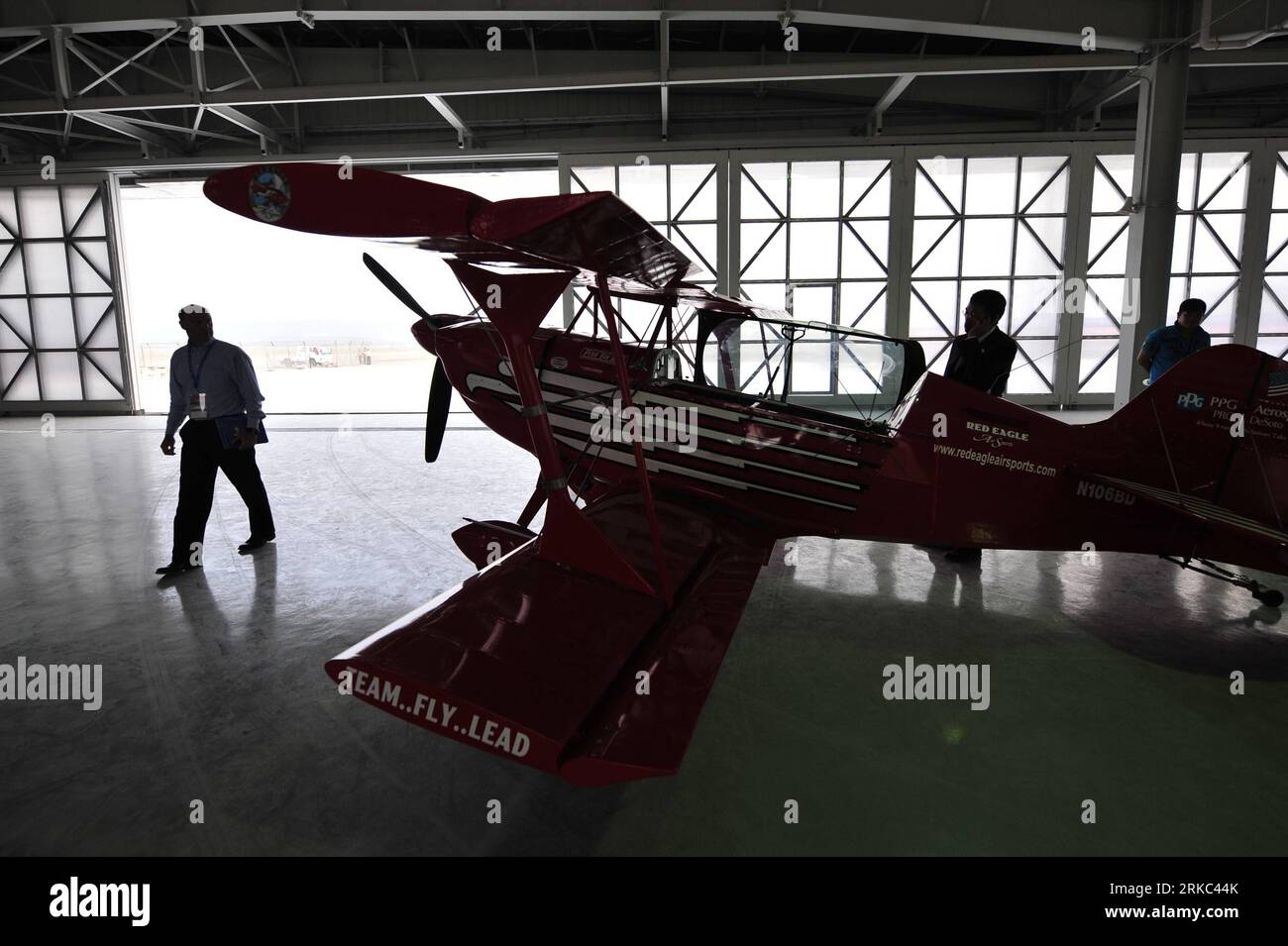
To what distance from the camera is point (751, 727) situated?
131 inches

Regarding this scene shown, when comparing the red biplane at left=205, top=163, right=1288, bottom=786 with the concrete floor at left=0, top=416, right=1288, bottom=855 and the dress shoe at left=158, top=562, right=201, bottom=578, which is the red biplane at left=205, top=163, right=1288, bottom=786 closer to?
the concrete floor at left=0, top=416, right=1288, bottom=855

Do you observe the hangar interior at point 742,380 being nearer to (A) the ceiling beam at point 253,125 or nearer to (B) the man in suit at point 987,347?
(A) the ceiling beam at point 253,125

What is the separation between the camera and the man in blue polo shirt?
→ 678 cm

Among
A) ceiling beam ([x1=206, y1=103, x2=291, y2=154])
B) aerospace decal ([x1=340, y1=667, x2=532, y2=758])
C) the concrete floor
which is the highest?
ceiling beam ([x1=206, y1=103, x2=291, y2=154])

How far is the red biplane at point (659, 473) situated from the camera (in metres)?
2.18

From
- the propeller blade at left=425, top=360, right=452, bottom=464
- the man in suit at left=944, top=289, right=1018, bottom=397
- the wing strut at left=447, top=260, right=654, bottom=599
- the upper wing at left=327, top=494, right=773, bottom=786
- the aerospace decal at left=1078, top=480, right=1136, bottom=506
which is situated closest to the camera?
the upper wing at left=327, top=494, right=773, bottom=786

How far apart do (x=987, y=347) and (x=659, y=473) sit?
298 cm

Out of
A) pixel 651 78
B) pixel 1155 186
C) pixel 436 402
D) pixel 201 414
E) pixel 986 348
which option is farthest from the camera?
pixel 651 78

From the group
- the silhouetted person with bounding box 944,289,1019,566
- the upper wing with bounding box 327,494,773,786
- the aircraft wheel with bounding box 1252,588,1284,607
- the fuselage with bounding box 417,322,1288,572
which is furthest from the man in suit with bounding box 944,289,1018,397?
the upper wing with bounding box 327,494,773,786

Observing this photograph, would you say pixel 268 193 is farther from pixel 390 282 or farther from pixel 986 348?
pixel 986 348

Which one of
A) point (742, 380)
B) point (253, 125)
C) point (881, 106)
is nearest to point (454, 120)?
point (253, 125)

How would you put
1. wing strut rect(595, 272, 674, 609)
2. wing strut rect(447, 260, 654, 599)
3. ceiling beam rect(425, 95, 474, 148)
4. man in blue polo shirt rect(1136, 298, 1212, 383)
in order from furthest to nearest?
ceiling beam rect(425, 95, 474, 148)
man in blue polo shirt rect(1136, 298, 1212, 383)
wing strut rect(595, 272, 674, 609)
wing strut rect(447, 260, 654, 599)

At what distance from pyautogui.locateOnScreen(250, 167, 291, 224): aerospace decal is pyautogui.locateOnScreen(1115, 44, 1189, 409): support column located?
33.0ft
